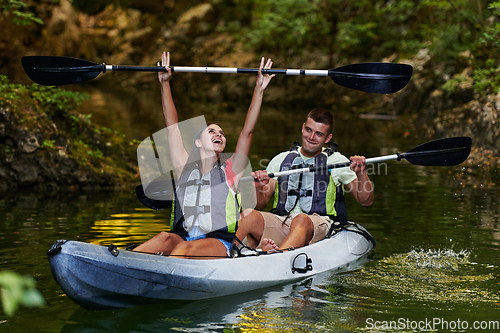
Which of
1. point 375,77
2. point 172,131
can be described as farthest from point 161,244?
point 375,77

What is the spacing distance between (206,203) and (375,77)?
203cm

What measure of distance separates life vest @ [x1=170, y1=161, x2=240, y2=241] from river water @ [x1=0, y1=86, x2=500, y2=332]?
0.53 metres

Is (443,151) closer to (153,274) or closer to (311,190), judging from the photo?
(311,190)

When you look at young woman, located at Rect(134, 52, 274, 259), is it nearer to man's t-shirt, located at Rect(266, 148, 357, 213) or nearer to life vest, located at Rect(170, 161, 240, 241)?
life vest, located at Rect(170, 161, 240, 241)

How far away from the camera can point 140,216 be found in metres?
6.30

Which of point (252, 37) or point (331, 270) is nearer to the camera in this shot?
point (331, 270)

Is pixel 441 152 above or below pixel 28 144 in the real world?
below

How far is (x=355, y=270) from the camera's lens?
4.60 m

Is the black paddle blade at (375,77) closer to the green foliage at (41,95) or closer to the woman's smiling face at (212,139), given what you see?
the woman's smiling face at (212,139)

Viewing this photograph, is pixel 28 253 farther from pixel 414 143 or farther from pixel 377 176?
pixel 414 143

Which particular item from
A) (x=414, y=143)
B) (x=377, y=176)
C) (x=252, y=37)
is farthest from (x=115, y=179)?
(x=252, y=37)

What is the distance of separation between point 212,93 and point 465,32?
→ 476 inches

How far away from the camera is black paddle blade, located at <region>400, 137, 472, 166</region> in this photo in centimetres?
510

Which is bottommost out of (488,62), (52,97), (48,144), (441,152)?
(441,152)
